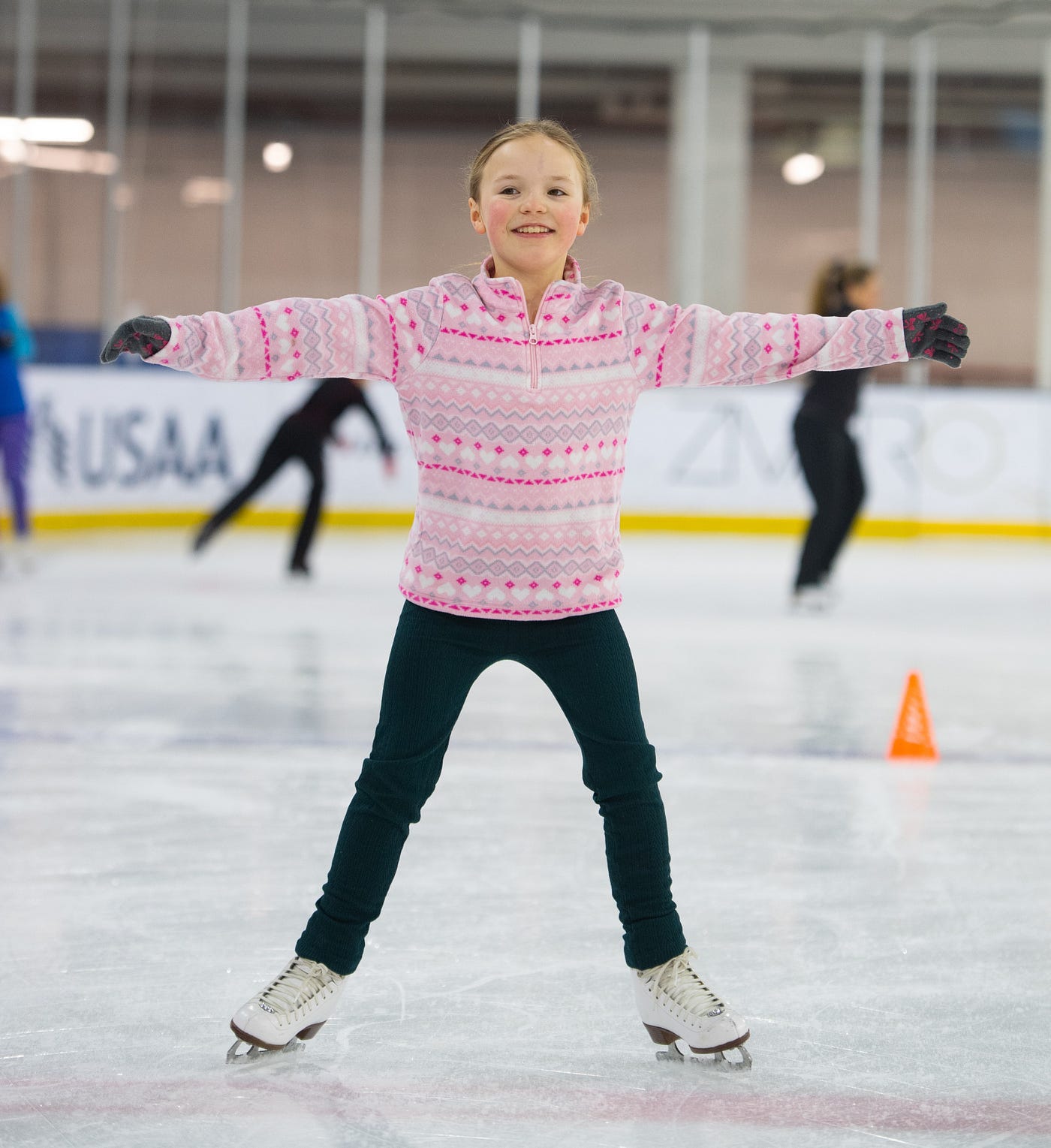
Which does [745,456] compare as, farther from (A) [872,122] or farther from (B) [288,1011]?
(B) [288,1011]

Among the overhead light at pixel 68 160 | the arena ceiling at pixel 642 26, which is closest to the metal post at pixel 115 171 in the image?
the arena ceiling at pixel 642 26

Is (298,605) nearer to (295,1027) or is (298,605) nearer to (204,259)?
(295,1027)

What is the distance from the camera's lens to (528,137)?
2.06 m

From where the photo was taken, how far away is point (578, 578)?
2.04 meters

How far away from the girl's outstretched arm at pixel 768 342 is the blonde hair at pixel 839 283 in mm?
4906

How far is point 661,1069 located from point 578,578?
58 centimetres

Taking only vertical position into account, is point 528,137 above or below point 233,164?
below

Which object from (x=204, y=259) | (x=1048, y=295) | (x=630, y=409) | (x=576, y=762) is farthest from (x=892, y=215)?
(x=630, y=409)

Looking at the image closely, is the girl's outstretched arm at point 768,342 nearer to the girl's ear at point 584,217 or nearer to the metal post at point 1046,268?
the girl's ear at point 584,217

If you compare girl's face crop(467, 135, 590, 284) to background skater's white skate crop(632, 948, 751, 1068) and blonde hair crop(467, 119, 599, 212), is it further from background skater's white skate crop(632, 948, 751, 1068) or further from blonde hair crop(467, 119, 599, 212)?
background skater's white skate crop(632, 948, 751, 1068)

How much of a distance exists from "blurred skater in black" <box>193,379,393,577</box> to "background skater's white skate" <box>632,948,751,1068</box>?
5.89 m

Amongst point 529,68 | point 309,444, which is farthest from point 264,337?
point 529,68

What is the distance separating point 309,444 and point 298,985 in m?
5.98

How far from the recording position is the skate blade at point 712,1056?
2.06 metres
